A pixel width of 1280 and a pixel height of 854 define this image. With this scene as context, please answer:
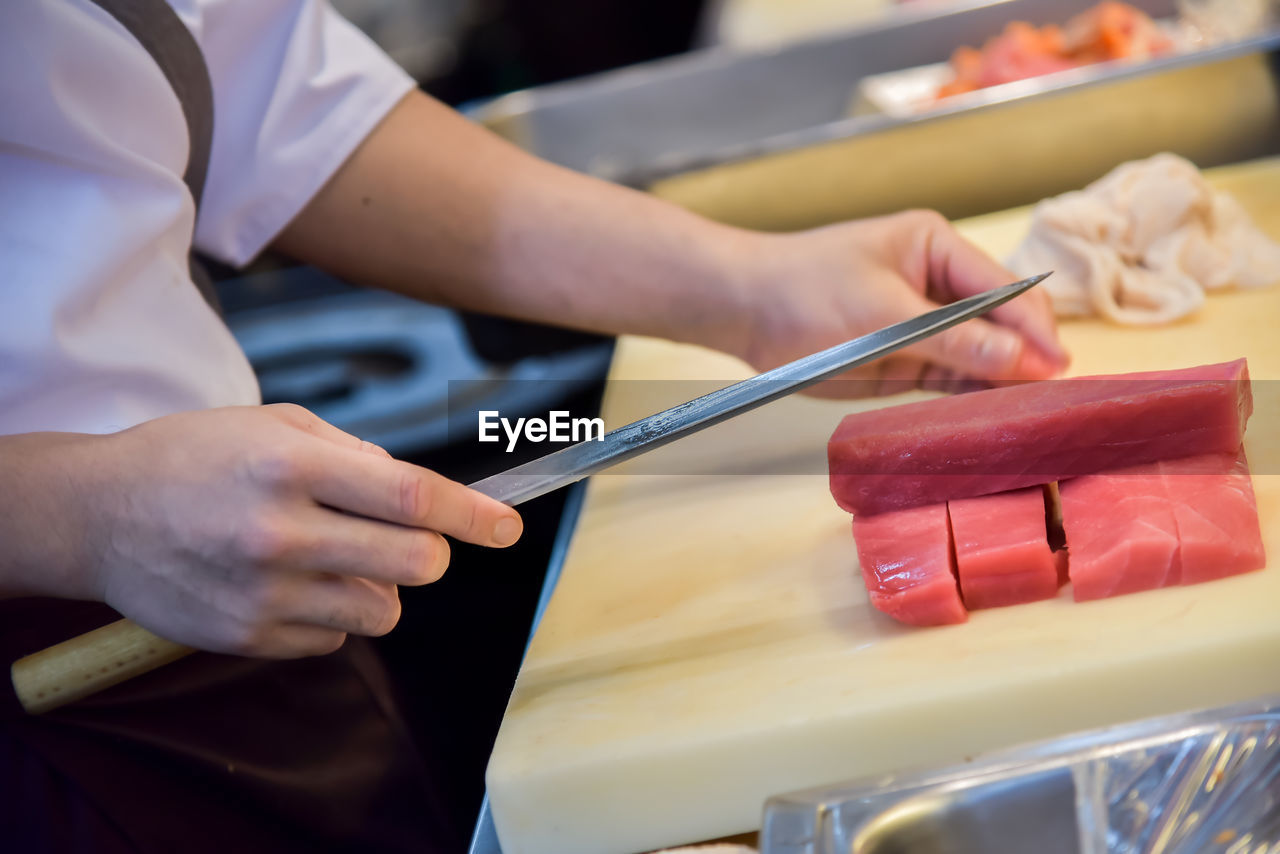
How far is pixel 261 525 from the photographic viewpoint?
82cm

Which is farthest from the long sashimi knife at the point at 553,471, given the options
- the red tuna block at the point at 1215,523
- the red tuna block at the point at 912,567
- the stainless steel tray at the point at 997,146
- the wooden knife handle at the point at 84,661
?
the stainless steel tray at the point at 997,146

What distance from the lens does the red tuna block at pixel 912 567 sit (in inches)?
36.5

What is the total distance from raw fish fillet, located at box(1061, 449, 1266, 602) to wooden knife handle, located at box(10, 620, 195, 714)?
778 millimetres

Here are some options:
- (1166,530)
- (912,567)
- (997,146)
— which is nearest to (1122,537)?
(1166,530)

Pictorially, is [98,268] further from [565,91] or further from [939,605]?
[565,91]

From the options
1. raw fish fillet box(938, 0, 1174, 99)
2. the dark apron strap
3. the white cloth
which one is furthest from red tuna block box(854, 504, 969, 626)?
raw fish fillet box(938, 0, 1174, 99)

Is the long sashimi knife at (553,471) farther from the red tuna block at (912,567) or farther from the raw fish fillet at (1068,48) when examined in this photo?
the raw fish fillet at (1068,48)

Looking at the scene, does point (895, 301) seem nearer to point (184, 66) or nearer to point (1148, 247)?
point (1148, 247)

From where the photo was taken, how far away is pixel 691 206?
6.47ft

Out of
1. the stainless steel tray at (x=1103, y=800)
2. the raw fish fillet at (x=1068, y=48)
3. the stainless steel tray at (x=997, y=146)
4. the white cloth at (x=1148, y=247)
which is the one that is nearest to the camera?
the stainless steel tray at (x=1103, y=800)

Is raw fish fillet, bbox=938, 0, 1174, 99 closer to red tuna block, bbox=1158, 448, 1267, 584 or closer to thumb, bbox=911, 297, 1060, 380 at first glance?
thumb, bbox=911, 297, 1060, 380

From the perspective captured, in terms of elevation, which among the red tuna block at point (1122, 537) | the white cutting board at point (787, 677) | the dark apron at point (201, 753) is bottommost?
the dark apron at point (201, 753)

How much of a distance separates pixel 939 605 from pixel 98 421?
0.82m

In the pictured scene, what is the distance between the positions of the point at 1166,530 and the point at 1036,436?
140mm
